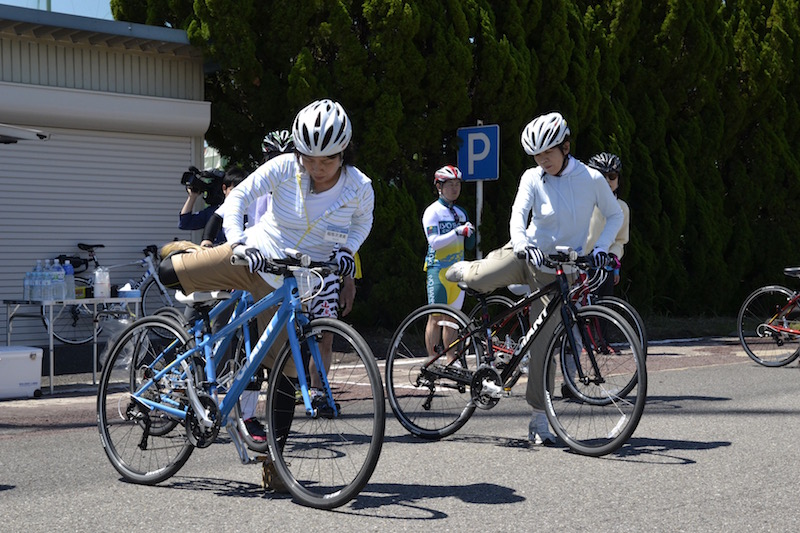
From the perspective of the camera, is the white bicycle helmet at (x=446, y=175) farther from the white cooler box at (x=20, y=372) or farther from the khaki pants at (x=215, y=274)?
the khaki pants at (x=215, y=274)

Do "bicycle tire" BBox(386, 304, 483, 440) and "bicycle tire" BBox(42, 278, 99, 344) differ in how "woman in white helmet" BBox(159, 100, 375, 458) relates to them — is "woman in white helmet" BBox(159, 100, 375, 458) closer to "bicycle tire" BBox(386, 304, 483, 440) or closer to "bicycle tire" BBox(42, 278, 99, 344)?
"bicycle tire" BBox(386, 304, 483, 440)

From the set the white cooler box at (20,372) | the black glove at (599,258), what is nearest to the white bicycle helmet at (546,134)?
the black glove at (599,258)

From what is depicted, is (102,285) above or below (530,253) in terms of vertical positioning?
below

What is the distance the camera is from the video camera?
29.9ft

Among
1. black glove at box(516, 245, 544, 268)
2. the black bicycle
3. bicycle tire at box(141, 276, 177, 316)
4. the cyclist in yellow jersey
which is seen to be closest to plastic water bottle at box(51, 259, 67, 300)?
the cyclist in yellow jersey

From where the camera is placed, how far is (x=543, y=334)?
695cm

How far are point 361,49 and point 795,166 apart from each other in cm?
967

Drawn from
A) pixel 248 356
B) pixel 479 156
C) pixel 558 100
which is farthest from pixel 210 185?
pixel 558 100

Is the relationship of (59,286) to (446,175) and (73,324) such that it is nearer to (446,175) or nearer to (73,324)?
(446,175)

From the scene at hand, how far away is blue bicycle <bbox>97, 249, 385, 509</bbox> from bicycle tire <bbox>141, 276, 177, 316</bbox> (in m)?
9.02

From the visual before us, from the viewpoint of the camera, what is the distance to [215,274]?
5695mm

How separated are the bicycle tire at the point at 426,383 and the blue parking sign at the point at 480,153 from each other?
6354 mm

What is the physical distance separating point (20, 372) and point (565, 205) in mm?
5213

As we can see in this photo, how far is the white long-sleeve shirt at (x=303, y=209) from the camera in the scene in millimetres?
5898
